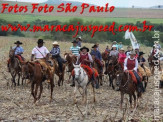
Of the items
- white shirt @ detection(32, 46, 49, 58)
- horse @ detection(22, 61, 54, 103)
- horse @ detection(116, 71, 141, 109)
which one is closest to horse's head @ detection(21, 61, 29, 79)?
horse @ detection(22, 61, 54, 103)

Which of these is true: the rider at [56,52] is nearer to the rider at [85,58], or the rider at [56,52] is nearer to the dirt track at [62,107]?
the dirt track at [62,107]

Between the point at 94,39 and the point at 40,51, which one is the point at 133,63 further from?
the point at 94,39

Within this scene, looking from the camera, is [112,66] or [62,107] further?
[112,66]

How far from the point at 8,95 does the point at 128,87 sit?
6.03 m

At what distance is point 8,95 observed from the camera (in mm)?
19094

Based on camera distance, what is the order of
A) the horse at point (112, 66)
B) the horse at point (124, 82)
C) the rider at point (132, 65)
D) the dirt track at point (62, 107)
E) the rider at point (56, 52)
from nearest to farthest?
the dirt track at point (62, 107)
the horse at point (124, 82)
the rider at point (132, 65)
the rider at point (56, 52)
the horse at point (112, 66)

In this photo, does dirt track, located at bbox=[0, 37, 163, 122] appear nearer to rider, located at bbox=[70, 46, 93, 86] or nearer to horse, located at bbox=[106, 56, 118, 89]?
horse, located at bbox=[106, 56, 118, 89]

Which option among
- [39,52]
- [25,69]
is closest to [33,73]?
[25,69]

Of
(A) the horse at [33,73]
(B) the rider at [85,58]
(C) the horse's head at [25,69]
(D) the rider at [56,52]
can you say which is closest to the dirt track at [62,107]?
(A) the horse at [33,73]

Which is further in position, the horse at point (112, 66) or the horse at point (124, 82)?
the horse at point (112, 66)

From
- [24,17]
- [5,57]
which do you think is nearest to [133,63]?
[5,57]

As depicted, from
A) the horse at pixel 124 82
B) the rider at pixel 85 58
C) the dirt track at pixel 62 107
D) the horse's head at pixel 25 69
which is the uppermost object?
the rider at pixel 85 58

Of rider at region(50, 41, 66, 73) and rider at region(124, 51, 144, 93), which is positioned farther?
rider at region(50, 41, 66, 73)

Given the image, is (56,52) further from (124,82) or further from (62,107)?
(124,82)
